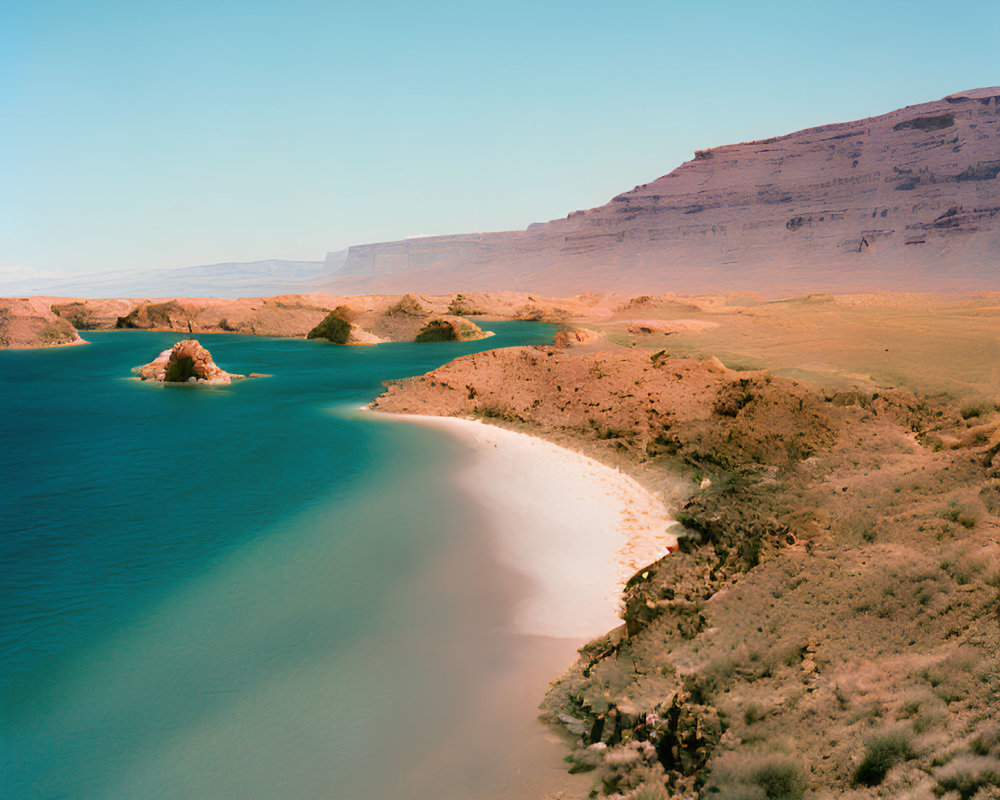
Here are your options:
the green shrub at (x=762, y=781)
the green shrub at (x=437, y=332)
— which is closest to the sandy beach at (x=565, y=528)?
the green shrub at (x=762, y=781)

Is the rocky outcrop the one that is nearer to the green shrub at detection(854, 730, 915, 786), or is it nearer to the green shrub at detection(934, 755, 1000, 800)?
the green shrub at detection(854, 730, 915, 786)

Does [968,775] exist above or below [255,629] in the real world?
above

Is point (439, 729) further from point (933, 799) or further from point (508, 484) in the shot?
point (508, 484)

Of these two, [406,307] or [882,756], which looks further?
[406,307]

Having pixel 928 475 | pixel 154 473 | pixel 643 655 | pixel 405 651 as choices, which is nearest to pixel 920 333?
pixel 928 475

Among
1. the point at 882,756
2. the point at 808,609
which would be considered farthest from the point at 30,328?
the point at 882,756

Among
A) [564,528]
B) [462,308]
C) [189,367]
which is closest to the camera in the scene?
[564,528]

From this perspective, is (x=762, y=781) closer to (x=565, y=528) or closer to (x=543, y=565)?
(x=543, y=565)

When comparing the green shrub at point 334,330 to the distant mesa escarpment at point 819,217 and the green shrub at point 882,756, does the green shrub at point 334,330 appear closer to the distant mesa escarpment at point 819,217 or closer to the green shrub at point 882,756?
the green shrub at point 882,756
